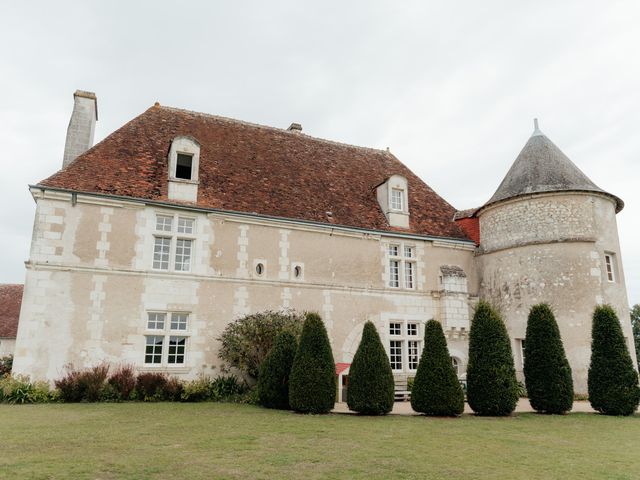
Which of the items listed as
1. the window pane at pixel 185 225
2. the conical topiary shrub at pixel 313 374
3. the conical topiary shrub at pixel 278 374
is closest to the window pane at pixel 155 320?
the window pane at pixel 185 225

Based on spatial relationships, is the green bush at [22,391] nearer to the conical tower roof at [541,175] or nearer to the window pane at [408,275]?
the window pane at [408,275]

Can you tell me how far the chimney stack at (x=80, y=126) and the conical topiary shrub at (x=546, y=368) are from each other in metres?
14.6

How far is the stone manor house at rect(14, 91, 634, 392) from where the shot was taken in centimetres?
1326

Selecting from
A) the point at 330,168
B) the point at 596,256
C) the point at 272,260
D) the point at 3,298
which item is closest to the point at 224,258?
the point at 272,260

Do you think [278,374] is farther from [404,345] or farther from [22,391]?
[404,345]

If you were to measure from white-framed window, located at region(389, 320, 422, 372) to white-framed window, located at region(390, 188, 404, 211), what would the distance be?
426 centimetres

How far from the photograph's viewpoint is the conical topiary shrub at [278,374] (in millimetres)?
11656

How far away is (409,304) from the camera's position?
17.1 m

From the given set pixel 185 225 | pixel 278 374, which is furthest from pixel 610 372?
pixel 185 225

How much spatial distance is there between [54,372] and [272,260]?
22.1ft

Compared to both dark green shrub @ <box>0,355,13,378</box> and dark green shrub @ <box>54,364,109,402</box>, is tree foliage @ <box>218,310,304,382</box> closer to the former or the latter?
dark green shrub @ <box>54,364,109,402</box>

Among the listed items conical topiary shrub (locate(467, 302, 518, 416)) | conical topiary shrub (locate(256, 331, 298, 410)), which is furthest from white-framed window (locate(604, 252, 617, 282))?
conical topiary shrub (locate(256, 331, 298, 410))

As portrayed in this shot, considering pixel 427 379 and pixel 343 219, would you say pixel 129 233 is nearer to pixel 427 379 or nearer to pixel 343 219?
pixel 343 219

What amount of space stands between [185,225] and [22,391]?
19.6ft
